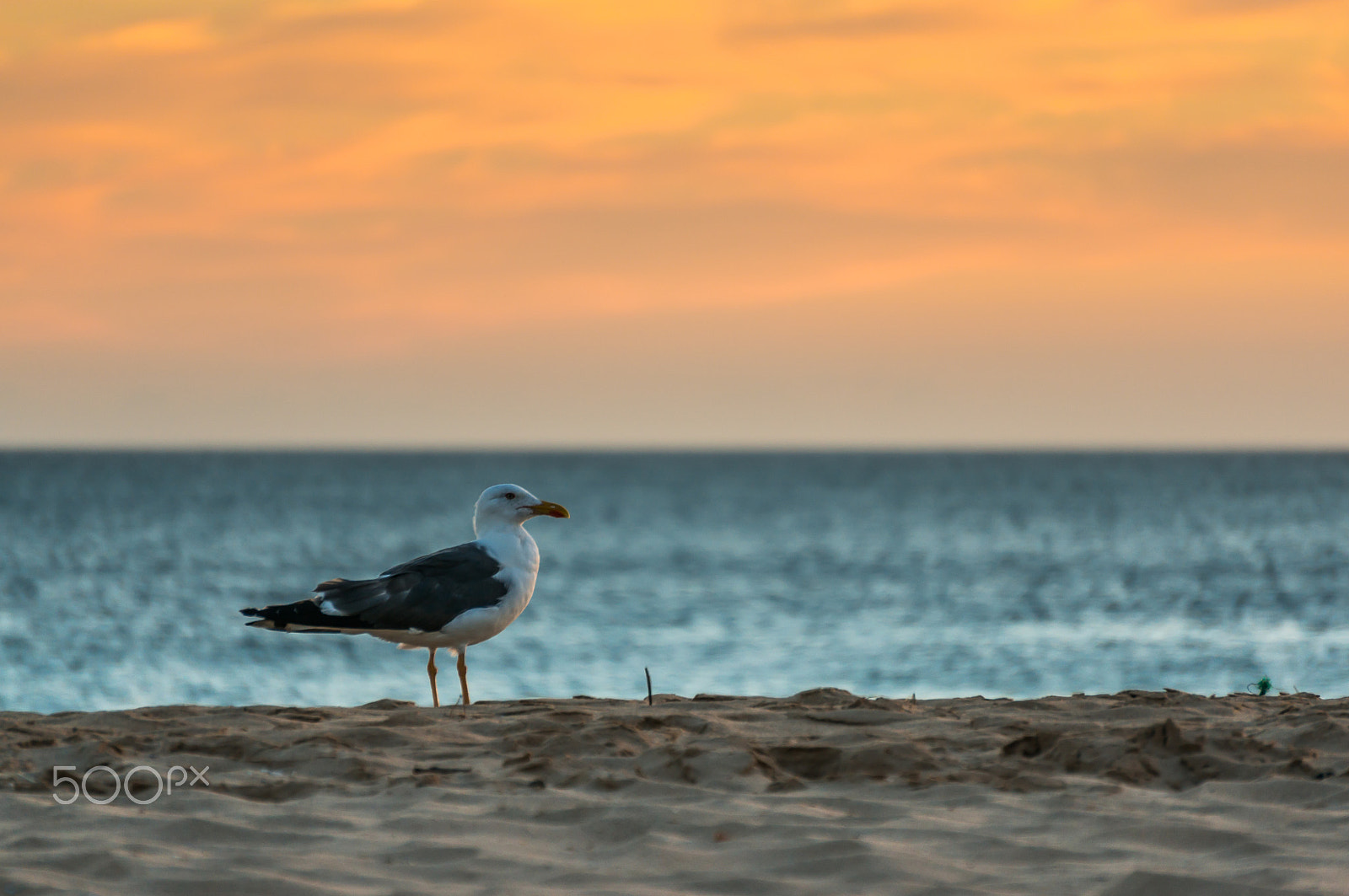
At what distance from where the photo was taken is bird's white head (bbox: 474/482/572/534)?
999cm

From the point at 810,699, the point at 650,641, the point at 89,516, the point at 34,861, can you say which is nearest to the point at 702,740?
the point at 810,699

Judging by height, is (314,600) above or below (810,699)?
above

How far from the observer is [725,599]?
30328 millimetres

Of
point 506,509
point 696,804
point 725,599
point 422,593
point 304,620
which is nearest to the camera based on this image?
point 696,804

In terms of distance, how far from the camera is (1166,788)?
5.32 metres

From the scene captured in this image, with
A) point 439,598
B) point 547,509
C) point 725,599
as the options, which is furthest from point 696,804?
point 725,599

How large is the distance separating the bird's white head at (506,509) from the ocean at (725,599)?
268 inches

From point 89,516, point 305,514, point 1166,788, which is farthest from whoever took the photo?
point 305,514

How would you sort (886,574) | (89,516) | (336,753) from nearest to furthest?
(336,753) → (886,574) → (89,516)

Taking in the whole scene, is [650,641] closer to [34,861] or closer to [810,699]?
[810,699]

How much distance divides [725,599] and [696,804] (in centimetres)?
2541

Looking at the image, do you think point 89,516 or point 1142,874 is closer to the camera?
point 1142,874

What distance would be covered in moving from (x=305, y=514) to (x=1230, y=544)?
42125 millimetres

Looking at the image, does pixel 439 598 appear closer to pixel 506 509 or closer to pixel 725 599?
pixel 506 509
